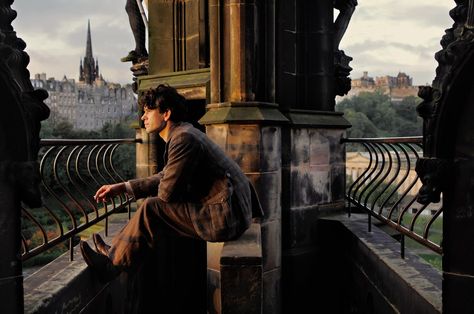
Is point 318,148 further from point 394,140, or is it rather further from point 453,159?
point 453,159

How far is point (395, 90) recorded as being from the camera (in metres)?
107

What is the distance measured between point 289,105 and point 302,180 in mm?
756

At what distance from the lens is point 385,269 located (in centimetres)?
370

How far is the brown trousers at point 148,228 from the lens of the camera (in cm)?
289

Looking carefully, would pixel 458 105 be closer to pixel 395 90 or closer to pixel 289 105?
pixel 289 105

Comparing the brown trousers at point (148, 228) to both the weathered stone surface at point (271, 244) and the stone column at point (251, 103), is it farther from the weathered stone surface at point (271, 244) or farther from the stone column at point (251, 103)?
the weathered stone surface at point (271, 244)

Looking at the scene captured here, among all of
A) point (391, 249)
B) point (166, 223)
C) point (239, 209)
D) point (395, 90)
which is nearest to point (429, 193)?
point (239, 209)

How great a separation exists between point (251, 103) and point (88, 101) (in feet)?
303

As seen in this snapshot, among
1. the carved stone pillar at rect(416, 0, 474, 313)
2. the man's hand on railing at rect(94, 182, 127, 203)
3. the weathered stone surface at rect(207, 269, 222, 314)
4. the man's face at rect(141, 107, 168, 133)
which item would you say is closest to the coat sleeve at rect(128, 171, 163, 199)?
the man's hand on railing at rect(94, 182, 127, 203)

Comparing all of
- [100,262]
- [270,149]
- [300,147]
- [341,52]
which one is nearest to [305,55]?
[341,52]

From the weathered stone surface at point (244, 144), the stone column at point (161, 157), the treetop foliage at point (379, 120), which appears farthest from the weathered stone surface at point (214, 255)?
the treetop foliage at point (379, 120)

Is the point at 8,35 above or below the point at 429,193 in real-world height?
above

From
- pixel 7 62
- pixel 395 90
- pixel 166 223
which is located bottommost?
pixel 166 223

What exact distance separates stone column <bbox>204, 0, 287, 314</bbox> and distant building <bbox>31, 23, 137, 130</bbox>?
84285 millimetres
